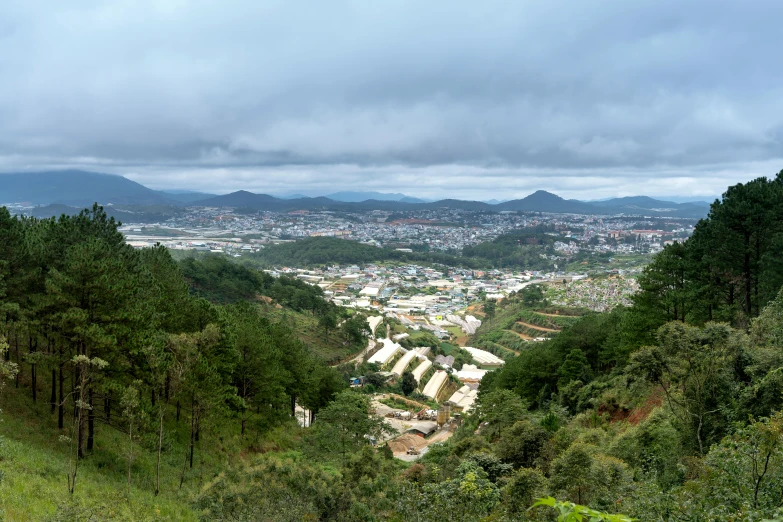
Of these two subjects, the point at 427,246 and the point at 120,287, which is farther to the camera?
the point at 427,246

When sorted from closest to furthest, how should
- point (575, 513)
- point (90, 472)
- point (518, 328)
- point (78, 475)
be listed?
point (575, 513)
point (78, 475)
point (90, 472)
point (518, 328)

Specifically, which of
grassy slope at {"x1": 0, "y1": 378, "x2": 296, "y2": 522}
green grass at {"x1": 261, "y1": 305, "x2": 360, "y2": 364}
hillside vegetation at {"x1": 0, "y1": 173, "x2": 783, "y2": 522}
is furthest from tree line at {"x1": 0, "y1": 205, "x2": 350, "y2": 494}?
green grass at {"x1": 261, "y1": 305, "x2": 360, "y2": 364}

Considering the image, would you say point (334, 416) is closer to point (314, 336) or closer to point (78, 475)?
point (78, 475)

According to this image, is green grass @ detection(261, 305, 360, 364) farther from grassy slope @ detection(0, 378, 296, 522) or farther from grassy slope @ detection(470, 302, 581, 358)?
grassy slope @ detection(0, 378, 296, 522)

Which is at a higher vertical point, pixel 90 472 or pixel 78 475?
pixel 78 475

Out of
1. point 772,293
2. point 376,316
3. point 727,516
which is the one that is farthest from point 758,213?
point 376,316

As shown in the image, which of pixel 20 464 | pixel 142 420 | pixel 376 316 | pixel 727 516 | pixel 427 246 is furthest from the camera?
pixel 427 246

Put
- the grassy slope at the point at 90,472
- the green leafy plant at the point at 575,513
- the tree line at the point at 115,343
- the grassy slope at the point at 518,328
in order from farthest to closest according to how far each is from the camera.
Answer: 1. the grassy slope at the point at 518,328
2. the tree line at the point at 115,343
3. the grassy slope at the point at 90,472
4. the green leafy plant at the point at 575,513

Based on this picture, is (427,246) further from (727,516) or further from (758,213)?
(727,516)

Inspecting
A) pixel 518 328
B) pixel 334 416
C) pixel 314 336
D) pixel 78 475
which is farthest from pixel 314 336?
pixel 78 475

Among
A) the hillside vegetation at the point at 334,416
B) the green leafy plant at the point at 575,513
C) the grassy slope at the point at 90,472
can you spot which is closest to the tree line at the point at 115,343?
the hillside vegetation at the point at 334,416

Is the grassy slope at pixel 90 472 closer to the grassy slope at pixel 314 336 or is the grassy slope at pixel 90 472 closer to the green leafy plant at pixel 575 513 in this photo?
the green leafy plant at pixel 575 513
